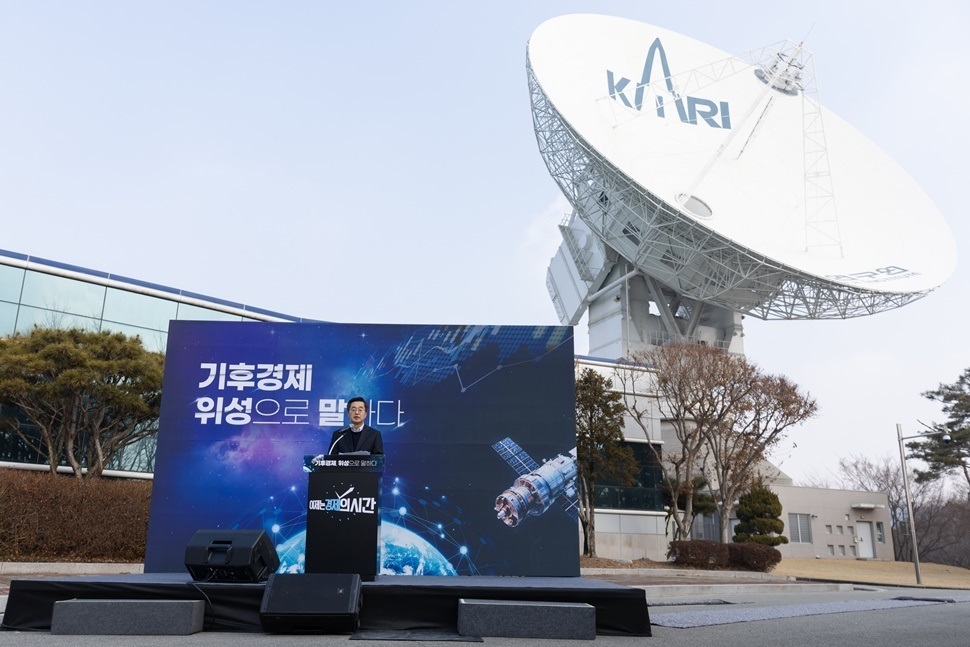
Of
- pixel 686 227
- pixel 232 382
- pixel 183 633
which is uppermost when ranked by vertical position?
pixel 686 227

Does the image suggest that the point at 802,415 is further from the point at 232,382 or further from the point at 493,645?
the point at 493,645

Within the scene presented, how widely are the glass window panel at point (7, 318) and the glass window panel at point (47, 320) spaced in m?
0.15

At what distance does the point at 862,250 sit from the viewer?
29.3 m

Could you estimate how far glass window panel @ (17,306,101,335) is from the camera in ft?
74.1

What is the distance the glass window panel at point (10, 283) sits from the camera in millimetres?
22453

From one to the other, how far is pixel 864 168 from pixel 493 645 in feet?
102

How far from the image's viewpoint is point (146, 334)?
2492 cm

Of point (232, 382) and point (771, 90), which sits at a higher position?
point (771, 90)

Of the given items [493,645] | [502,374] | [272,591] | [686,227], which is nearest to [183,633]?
[272,591]

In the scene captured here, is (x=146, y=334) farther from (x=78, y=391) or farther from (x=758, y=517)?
(x=758, y=517)

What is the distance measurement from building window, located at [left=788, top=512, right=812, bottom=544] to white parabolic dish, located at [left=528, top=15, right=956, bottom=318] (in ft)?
37.2

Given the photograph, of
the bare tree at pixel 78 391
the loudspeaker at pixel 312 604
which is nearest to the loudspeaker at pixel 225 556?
the loudspeaker at pixel 312 604

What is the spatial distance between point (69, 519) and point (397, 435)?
10534 millimetres

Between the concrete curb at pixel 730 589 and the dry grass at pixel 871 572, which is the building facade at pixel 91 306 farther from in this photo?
the dry grass at pixel 871 572
